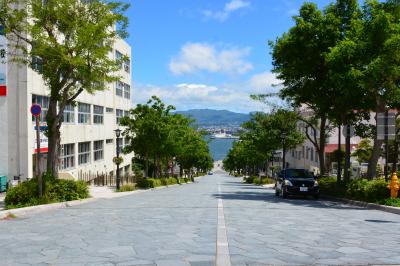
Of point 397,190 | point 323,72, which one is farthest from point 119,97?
point 397,190

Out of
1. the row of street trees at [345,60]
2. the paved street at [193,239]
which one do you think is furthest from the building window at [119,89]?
the paved street at [193,239]

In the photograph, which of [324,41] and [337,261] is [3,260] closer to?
[337,261]

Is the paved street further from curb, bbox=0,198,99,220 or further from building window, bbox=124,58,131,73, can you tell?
building window, bbox=124,58,131,73

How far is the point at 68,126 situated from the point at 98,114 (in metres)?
9.88

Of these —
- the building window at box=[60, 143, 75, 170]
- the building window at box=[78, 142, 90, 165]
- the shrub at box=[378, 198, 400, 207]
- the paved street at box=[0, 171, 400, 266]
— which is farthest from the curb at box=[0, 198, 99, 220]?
the building window at box=[78, 142, 90, 165]

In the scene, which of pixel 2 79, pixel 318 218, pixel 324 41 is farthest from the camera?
pixel 2 79

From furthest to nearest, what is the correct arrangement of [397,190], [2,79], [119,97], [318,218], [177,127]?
[119,97]
[177,127]
[2,79]
[397,190]
[318,218]

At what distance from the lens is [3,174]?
3072cm

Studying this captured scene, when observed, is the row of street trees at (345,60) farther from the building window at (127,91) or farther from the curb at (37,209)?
the building window at (127,91)

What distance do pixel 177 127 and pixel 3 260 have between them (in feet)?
131

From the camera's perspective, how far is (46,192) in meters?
17.2

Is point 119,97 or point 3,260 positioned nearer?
point 3,260

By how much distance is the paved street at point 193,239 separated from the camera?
7312 millimetres

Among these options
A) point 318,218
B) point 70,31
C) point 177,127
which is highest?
point 70,31
